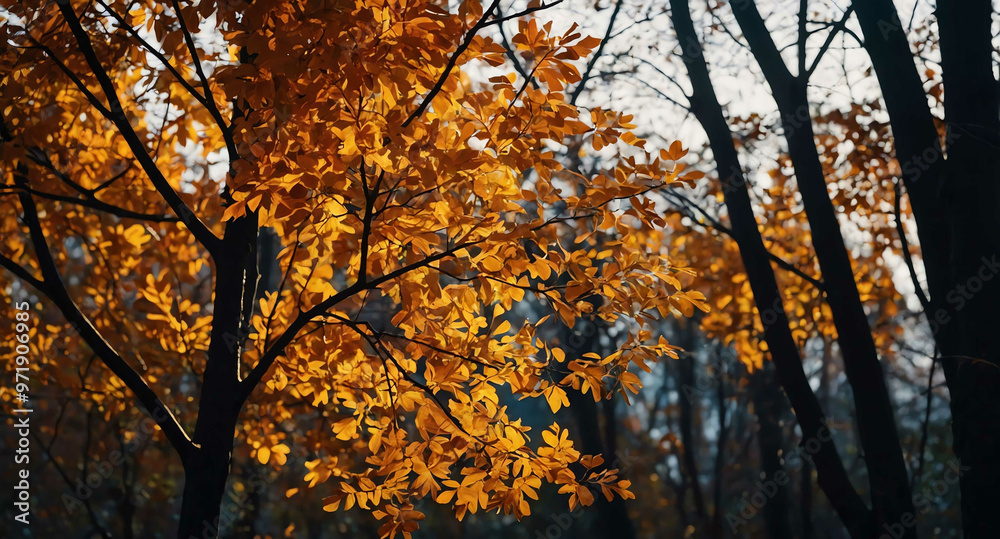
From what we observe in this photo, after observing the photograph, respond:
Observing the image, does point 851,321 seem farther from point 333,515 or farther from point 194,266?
point 333,515

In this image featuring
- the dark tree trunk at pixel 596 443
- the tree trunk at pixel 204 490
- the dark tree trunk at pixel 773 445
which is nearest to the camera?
the tree trunk at pixel 204 490

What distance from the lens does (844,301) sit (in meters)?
4.03

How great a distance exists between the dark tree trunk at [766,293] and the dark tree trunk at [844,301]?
16 cm

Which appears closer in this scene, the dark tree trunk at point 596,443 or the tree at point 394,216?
the tree at point 394,216

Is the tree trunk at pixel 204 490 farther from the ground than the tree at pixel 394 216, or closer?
closer

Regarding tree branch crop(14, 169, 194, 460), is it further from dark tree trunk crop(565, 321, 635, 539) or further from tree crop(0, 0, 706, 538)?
dark tree trunk crop(565, 321, 635, 539)

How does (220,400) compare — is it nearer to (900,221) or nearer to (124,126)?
(124,126)

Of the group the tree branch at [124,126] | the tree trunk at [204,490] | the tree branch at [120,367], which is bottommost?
the tree trunk at [204,490]

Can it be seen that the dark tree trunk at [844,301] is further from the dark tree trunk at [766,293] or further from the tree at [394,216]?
the tree at [394,216]

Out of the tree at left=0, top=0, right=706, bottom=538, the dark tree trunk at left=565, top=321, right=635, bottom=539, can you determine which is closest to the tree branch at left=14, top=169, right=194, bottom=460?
the tree at left=0, top=0, right=706, bottom=538

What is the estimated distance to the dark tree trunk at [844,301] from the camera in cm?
393

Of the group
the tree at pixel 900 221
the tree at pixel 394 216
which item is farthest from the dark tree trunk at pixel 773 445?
the tree at pixel 394 216

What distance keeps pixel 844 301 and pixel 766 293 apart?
0.42m

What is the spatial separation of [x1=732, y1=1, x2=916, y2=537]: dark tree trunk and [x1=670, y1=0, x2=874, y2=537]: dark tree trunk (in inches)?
6.3
